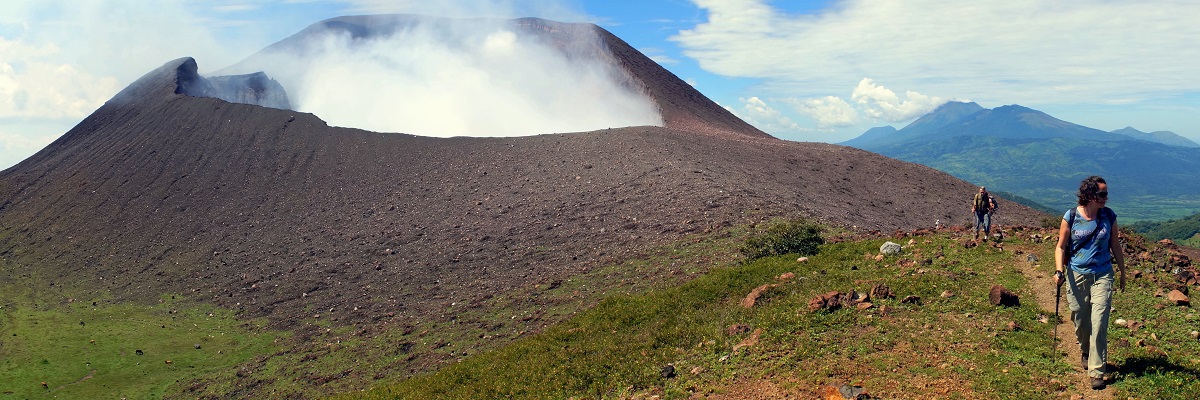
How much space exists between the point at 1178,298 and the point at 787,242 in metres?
6.83

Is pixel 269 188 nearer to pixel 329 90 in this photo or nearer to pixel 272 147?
pixel 272 147

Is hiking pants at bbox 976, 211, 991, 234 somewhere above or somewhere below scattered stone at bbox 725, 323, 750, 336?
above

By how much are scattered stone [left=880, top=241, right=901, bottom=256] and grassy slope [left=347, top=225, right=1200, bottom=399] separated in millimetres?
242

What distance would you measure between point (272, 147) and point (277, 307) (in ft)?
58.2

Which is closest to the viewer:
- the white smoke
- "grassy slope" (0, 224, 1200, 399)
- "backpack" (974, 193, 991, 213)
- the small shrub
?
"grassy slope" (0, 224, 1200, 399)

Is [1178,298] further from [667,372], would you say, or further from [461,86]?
[461,86]

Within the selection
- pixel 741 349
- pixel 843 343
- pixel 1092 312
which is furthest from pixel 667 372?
pixel 1092 312

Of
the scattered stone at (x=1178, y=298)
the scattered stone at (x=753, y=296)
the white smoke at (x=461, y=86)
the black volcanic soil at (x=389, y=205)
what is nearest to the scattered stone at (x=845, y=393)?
the scattered stone at (x=753, y=296)

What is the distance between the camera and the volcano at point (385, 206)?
20984 millimetres

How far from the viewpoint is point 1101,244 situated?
698cm

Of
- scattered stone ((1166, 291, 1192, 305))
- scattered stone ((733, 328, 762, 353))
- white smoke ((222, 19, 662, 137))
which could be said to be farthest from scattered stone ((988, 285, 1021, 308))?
white smoke ((222, 19, 662, 137))

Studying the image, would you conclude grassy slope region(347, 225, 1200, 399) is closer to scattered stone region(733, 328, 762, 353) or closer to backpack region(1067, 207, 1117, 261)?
scattered stone region(733, 328, 762, 353)

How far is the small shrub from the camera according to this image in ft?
49.0

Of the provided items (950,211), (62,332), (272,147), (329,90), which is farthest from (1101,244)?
(329,90)
